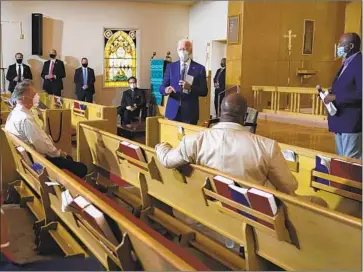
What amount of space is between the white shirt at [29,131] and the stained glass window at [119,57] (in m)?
8.29

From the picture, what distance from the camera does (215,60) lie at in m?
11.2

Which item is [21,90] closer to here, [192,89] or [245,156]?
[192,89]

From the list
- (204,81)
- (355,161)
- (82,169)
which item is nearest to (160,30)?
(204,81)

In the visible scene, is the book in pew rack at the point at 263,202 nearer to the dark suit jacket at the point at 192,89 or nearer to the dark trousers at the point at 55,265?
the dark trousers at the point at 55,265

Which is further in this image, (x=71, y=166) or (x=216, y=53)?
(x=216, y=53)

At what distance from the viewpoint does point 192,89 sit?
3.80 meters

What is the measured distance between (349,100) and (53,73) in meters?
8.38

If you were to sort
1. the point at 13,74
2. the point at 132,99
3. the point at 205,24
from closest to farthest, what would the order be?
the point at 132,99 < the point at 13,74 < the point at 205,24

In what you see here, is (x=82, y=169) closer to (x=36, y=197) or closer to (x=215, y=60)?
(x=36, y=197)

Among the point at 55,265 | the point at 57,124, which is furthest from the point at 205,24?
the point at 55,265

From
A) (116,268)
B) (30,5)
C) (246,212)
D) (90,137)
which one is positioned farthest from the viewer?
(30,5)

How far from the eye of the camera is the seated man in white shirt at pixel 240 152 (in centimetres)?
208

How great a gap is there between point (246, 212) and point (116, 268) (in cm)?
57

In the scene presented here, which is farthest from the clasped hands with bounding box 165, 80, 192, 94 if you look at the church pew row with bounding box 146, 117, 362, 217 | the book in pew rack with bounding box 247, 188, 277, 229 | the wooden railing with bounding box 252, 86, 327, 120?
the wooden railing with bounding box 252, 86, 327, 120
